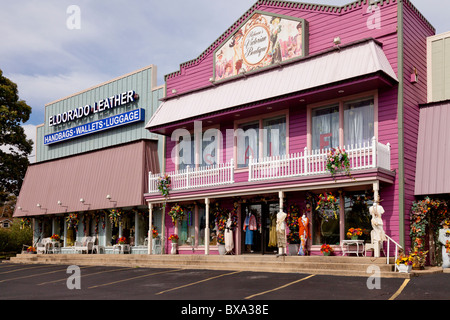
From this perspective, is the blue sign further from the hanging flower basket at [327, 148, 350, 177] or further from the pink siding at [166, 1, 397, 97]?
the hanging flower basket at [327, 148, 350, 177]

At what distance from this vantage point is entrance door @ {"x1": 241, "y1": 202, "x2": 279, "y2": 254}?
2089 cm

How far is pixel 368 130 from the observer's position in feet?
60.0

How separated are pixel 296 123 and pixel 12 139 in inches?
938

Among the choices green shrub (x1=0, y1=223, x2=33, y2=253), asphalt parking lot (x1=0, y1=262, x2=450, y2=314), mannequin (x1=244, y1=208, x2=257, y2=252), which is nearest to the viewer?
asphalt parking lot (x1=0, y1=262, x2=450, y2=314)

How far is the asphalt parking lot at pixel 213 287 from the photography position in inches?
473

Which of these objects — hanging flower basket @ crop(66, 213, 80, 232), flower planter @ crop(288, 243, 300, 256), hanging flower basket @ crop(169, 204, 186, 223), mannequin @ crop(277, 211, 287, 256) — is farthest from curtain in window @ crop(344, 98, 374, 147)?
hanging flower basket @ crop(66, 213, 80, 232)

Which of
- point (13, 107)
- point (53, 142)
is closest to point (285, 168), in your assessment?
point (53, 142)

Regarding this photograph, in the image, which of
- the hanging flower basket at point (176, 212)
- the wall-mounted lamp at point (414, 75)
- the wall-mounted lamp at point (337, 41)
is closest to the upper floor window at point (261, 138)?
the hanging flower basket at point (176, 212)

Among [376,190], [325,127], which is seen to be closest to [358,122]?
[325,127]

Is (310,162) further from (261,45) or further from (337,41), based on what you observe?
(261,45)

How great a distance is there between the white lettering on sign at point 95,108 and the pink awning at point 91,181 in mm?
2674

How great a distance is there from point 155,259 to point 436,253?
10.6 metres

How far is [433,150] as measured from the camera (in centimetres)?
1789

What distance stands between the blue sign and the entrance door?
29.9 feet
